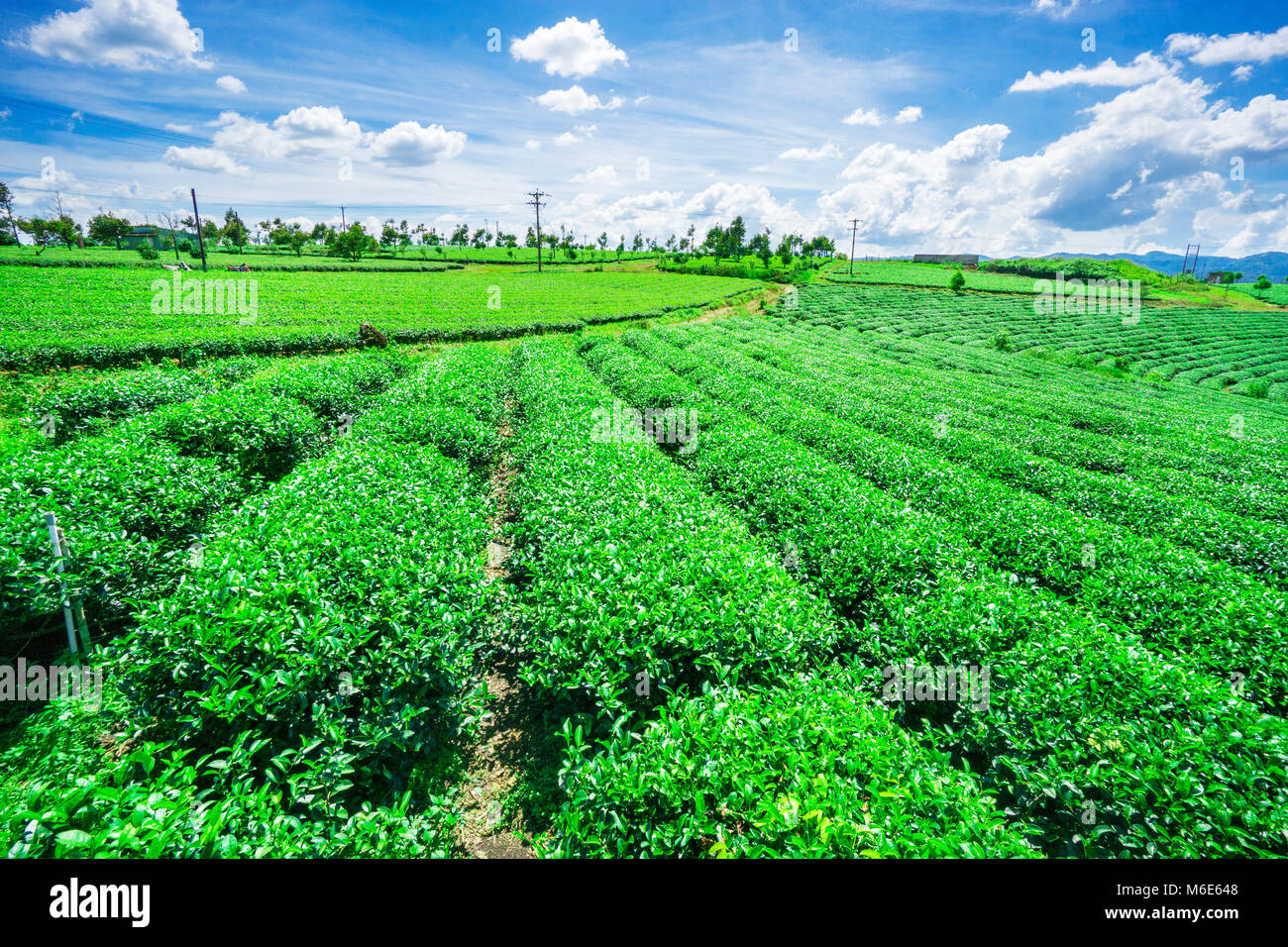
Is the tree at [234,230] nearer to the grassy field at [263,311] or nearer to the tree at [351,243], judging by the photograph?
the tree at [351,243]

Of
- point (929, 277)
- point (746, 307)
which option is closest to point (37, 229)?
point (746, 307)

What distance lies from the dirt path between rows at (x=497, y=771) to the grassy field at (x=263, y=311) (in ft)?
89.0

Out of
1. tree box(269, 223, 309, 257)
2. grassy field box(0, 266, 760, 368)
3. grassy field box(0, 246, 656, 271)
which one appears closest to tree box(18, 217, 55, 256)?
grassy field box(0, 246, 656, 271)

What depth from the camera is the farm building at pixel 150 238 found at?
90250 mm

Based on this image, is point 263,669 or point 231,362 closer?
point 263,669

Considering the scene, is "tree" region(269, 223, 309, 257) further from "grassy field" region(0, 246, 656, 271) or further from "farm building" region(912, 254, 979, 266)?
"farm building" region(912, 254, 979, 266)

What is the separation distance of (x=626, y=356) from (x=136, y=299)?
39178mm

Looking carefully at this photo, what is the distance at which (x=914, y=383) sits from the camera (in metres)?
23.4

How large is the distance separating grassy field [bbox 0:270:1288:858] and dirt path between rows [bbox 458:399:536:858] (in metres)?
0.04

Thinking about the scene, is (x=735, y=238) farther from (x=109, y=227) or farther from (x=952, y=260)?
(x=109, y=227)
